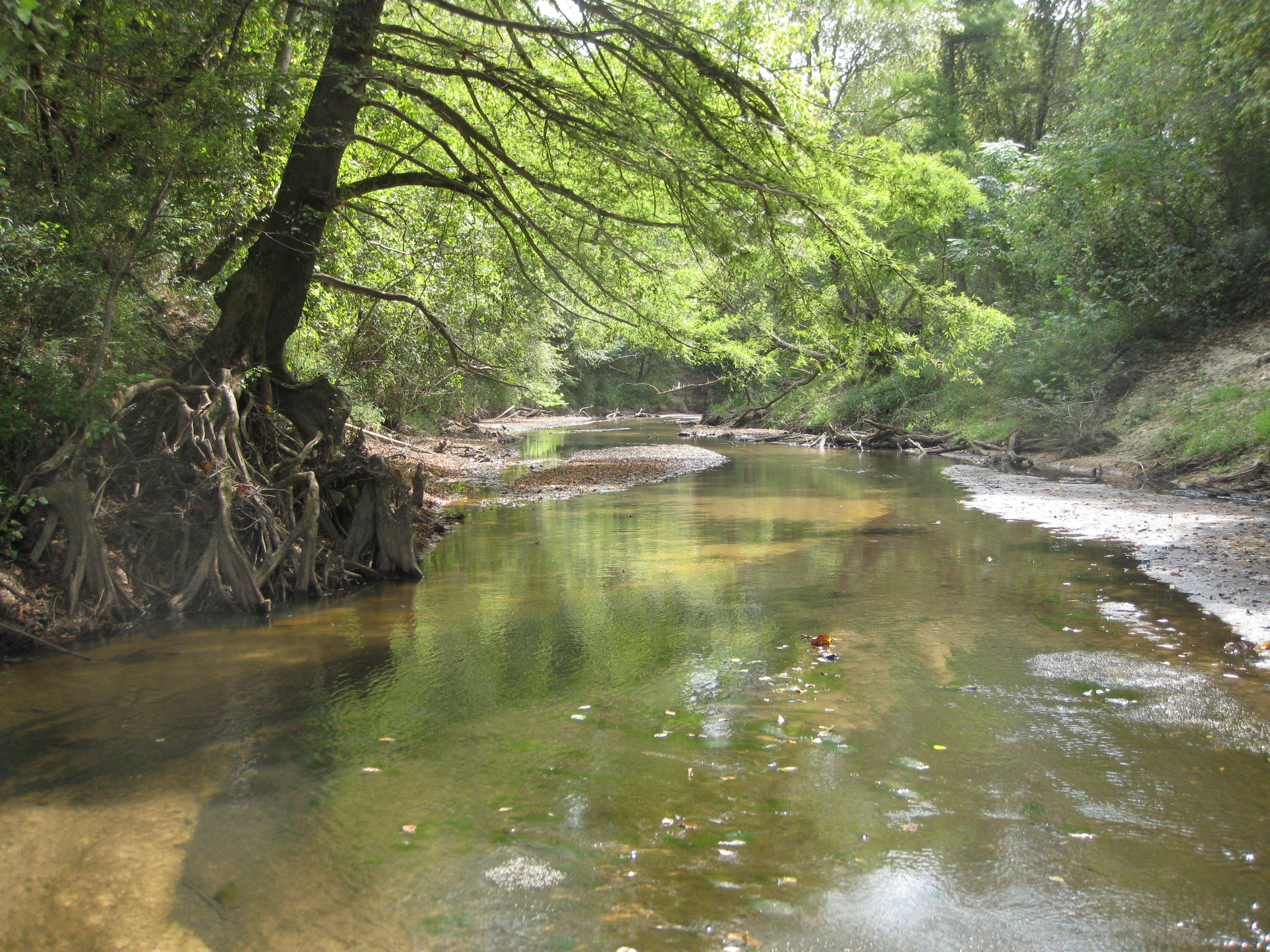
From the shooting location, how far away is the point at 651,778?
13.6 ft

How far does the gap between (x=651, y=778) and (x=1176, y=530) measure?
30.5 feet

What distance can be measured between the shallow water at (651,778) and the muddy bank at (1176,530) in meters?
0.51

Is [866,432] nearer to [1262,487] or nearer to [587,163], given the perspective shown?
[1262,487]

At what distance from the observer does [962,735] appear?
4.60 metres

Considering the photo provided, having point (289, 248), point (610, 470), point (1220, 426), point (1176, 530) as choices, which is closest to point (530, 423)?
point (610, 470)

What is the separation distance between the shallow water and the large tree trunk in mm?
3219

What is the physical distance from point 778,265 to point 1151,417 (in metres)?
13.6

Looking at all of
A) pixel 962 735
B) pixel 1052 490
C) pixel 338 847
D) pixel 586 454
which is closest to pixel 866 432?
pixel 586 454

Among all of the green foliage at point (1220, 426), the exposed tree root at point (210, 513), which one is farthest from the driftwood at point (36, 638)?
the green foliage at point (1220, 426)

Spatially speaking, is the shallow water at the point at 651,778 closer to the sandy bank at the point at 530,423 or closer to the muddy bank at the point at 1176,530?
the muddy bank at the point at 1176,530

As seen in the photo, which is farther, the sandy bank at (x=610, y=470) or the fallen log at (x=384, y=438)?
the fallen log at (x=384, y=438)

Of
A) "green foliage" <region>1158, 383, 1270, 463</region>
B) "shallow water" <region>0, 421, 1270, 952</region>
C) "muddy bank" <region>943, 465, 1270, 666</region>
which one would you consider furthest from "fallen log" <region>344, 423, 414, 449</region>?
"green foliage" <region>1158, 383, 1270, 463</region>

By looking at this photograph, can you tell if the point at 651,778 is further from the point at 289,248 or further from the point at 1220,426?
the point at 1220,426

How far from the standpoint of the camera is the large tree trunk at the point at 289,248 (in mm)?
8414
